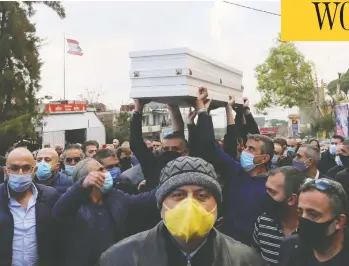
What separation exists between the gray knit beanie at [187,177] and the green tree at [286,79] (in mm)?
36875

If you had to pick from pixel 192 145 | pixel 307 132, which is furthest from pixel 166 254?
pixel 307 132

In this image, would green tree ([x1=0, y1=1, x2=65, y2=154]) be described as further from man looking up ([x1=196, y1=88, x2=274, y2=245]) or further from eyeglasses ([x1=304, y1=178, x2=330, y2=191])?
eyeglasses ([x1=304, y1=178, x2=330, y2=191])

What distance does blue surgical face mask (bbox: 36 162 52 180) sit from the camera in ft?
16.9

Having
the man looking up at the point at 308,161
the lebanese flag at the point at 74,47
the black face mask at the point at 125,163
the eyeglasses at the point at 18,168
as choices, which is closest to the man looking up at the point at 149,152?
the eyeglasses at the point at 18,168

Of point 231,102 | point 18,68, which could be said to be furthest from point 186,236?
point 18,68

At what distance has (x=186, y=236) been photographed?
2.03 meters

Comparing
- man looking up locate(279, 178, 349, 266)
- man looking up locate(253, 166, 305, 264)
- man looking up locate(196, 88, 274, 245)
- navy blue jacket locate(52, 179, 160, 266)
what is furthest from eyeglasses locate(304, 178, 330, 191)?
navy blue jacket locate(52, 179, 160, 266)

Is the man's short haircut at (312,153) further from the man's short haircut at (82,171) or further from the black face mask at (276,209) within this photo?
the man's short haircut at (82,171)

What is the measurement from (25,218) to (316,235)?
214 centimetres

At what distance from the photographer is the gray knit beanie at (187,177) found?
2.17m

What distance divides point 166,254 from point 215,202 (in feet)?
1.09

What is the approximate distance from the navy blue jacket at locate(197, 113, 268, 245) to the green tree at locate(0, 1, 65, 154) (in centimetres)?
1597

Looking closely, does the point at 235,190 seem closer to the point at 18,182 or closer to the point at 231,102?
the point at 231,102

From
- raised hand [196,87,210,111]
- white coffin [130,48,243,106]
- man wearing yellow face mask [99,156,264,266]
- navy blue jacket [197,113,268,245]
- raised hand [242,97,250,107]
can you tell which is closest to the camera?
man wearing yellow face mask [99,156,264,266]
